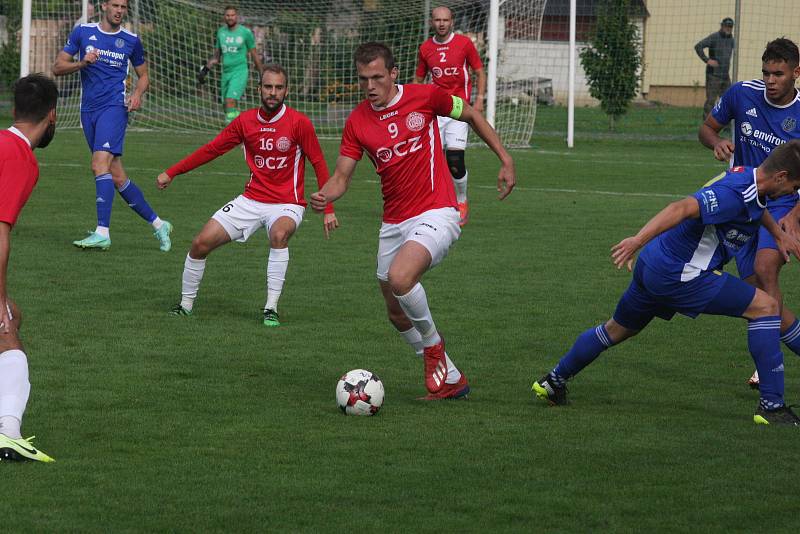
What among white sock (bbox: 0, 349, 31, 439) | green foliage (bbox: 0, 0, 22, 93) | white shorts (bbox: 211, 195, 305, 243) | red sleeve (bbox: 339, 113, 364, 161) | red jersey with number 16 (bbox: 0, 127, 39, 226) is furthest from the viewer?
green foliage (bbox: 0, 0, 22, 93)

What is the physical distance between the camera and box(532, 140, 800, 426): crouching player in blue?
604 centimetres

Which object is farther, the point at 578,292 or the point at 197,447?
the point at 578,292

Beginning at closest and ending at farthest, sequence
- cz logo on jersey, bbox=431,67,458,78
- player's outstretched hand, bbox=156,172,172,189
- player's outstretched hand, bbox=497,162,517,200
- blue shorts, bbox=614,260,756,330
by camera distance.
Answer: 1. blue shorts, bbox=614,260,756,330
2. player's outstretched hand, bbox=497,162,517,200
3. player's outstretched hand, bbox=156,172,172,189
4. cz logo on jersey, bbox=431,67,458,78

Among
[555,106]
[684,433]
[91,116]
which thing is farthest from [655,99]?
[684,433]

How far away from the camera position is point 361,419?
634 centimetres

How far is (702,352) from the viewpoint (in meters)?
8.12

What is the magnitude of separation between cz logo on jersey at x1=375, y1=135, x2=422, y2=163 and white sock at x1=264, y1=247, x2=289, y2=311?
7.21 feet

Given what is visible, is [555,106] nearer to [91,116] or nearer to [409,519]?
[91,116]

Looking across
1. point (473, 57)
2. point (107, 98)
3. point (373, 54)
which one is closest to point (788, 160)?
point (373, 54)

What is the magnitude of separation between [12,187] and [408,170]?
2.44m

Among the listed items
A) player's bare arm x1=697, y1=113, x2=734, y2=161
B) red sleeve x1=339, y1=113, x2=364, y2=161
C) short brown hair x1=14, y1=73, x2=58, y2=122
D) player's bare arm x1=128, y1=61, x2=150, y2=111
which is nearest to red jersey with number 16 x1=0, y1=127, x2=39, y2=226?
short brown hair x1=14, y1=73, x2=58, y2=122

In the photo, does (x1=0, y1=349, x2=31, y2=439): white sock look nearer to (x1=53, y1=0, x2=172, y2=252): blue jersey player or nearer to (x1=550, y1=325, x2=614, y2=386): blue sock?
(x1=550, y1=325, x2=614, y2=386): blue sock

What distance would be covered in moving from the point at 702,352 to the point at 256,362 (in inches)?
112

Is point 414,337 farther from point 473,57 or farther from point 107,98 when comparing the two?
→ point 473,57
